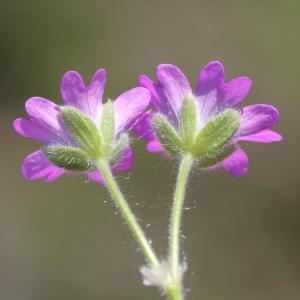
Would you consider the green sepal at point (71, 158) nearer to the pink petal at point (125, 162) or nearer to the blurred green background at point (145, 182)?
the pink petal at point (125, 162)

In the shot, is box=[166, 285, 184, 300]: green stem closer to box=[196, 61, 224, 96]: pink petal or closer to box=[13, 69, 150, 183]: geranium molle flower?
box=[13, 69, 150, 183]: geranium molle flower

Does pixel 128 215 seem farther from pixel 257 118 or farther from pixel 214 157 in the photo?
pixel 257 118

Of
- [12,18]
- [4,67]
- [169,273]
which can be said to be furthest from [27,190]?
[169,273]

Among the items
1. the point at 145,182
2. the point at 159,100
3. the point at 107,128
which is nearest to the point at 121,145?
the point at 107,128

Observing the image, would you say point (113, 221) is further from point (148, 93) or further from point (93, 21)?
point (148, 93)

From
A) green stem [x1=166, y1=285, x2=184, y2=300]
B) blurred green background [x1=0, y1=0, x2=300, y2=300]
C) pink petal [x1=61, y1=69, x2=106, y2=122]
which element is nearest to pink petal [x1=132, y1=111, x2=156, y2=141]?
pink petal [x1=61, y1=69, x2=106, y2=122]

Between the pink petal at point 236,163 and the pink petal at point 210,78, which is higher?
the pink petal at point 210,78

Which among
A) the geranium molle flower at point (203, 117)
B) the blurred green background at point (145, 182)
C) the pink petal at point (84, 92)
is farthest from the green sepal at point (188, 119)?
the blurred green background at point (145, 182)
